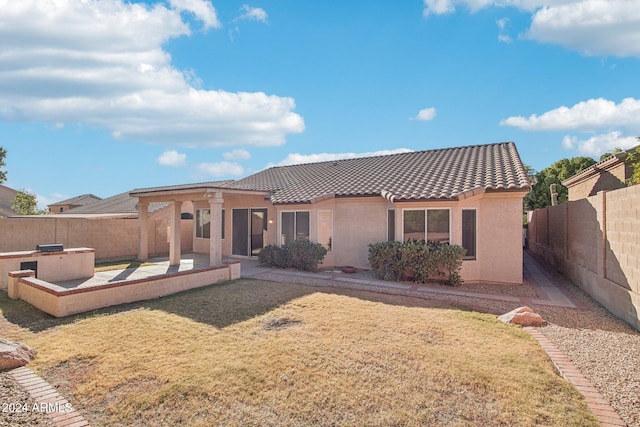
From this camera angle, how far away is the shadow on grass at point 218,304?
27.9 feet

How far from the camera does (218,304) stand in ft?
31.9

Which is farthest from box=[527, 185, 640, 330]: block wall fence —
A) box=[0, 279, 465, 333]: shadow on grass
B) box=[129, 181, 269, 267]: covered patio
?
box=[129, 181, 269, 267]: covered patio

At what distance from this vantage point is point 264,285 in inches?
482

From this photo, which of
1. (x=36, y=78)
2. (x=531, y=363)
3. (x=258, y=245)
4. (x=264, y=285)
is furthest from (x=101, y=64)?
(x=531, y=363)

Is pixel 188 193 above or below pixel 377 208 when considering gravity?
above

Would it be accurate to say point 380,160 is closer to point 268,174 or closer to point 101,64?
point 268,174

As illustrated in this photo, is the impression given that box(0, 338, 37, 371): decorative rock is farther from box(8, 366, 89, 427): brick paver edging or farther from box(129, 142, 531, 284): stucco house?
box(129, 142, 531, 284): stucco house

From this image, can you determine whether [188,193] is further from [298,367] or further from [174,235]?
[298,367]

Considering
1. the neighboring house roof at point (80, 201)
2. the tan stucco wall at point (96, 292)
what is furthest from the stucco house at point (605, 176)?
the neighboring house roof at point (80, 201)

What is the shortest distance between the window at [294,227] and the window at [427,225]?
5016mm

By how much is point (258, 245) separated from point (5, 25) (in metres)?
12.9

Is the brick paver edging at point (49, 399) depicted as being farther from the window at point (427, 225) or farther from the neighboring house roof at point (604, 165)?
the neighboring house roof at point (604, 165)

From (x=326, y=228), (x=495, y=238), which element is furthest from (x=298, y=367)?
(x=326, y=228)

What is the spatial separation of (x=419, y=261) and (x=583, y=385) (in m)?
7.77
